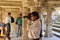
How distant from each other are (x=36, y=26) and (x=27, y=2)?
2.36 metres

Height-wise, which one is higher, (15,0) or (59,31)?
(15,0)

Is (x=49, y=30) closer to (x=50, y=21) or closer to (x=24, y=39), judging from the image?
(x=50, y=21)

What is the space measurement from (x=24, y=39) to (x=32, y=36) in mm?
3138

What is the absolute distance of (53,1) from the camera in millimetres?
8406

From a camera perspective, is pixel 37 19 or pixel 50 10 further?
pixel 50 10

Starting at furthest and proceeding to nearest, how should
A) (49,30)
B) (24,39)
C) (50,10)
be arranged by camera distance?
(49,30) → (50,10) → (24,39)

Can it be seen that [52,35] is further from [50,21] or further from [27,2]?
[27,2]

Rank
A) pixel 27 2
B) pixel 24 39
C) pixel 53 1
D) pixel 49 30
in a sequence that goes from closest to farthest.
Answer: pixel 27 2 → pixel 24 39 → pixel 53 1 → pixel 49 30

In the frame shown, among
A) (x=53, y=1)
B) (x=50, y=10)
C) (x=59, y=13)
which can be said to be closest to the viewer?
(x=53, y=1)

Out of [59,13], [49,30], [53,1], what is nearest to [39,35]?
[53,1]

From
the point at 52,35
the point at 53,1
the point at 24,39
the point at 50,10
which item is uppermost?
the point at 53,1

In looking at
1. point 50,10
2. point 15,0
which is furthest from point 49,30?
point 15,0

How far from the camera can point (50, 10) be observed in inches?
423

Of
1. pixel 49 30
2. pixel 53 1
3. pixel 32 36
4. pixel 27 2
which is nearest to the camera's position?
pixel 32 36
